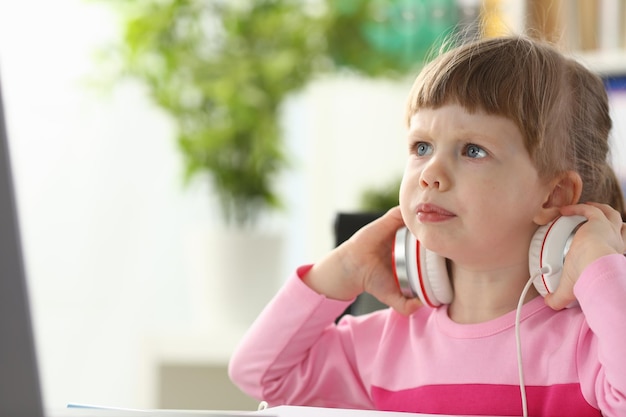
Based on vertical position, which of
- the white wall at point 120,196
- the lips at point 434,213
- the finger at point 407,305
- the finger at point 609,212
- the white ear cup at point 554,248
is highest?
the lips at point 434,213

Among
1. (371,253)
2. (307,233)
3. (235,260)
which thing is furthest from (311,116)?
(371,253)

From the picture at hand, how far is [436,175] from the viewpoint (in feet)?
3.34

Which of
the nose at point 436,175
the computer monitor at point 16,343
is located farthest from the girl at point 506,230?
the computer monitor at point 16,343

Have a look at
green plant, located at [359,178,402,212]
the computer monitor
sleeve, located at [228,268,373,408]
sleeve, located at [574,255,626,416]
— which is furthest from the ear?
green plant, located at [359,178,402,212]

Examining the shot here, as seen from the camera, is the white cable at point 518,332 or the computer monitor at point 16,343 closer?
the computer monitor at point 16,343

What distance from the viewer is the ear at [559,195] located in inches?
41.1

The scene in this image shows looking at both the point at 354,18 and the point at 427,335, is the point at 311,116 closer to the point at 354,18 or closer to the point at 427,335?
the point at 354,18

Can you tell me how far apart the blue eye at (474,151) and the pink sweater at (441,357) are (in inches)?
6.8

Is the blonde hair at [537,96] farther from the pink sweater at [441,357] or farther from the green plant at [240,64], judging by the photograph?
the green plant at [240,64]

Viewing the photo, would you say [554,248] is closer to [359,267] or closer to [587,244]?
[587,244]

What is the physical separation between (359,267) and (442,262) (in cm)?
15

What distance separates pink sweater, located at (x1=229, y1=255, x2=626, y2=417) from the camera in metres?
0.94

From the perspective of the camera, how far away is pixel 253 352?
1223 millimetres

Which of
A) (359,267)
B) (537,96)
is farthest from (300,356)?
(537,96)
